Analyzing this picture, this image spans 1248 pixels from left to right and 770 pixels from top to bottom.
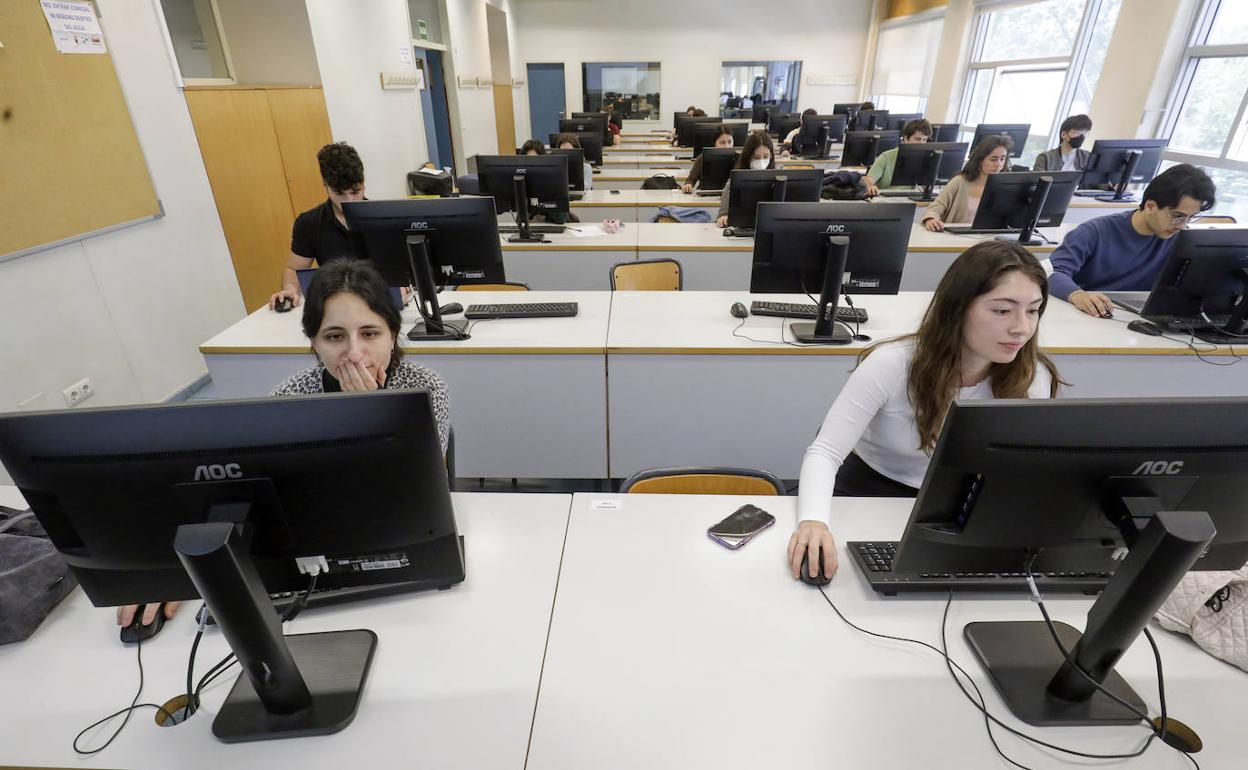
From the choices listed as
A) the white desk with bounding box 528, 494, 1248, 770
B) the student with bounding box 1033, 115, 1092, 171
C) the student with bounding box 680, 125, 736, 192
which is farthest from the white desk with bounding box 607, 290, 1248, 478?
the student with bounding box 1033, 115, 1092, 171

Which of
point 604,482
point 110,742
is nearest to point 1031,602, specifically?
point 110,742

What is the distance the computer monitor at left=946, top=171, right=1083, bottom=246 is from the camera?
10.8ft

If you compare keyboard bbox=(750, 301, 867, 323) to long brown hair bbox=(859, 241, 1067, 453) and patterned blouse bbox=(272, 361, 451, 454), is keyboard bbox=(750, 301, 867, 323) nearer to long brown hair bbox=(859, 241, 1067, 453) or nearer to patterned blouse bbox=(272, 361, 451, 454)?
long brown hair bbox=(859, 241, 1067, 453)

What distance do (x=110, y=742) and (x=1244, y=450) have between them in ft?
5.47

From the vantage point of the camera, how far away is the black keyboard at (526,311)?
2490mm

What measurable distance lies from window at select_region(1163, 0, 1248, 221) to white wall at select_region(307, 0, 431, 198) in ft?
22.4

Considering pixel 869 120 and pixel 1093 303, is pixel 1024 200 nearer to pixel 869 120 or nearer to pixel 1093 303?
pixel 1093 303

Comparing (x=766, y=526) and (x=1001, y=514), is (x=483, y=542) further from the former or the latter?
(x=1001, y=514)

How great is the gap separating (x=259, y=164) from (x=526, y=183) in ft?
6.06

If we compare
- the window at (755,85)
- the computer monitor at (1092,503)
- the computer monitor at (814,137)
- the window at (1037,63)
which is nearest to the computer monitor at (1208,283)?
the computer monitor at (1092,503)

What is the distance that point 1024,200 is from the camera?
3.38m

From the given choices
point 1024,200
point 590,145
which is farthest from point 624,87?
point 1024,200

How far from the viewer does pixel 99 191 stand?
273cm

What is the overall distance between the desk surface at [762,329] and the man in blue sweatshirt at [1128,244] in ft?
0.34
